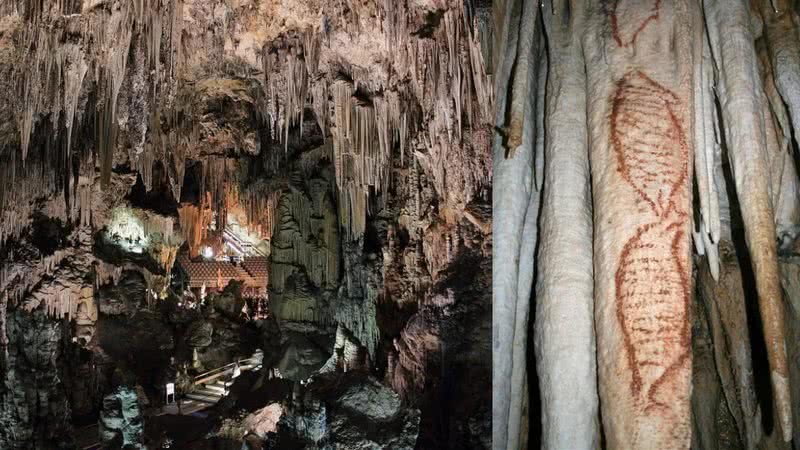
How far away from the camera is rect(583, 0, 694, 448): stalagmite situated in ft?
4.46

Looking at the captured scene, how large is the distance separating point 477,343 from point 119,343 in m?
8.99

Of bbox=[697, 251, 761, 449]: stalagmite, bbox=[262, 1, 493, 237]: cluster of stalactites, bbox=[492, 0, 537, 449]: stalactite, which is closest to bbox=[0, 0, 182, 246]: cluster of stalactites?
bbox=[262, 1, 493, 237]: cluster of stalactites

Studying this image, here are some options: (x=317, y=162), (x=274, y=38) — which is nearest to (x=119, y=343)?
(x=317, y=162)

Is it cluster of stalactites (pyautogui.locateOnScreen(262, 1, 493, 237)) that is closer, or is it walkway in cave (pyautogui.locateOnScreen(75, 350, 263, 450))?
cluster of stalactites (pyautogui.locateOnScreen(262, 1, 493, 237))

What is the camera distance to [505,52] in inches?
73.4

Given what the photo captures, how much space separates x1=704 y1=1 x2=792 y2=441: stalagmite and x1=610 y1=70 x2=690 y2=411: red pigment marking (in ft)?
0.85

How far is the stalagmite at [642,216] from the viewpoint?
1.36m

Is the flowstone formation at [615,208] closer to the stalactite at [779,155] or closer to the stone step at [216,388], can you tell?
the stalactite at [779,155]

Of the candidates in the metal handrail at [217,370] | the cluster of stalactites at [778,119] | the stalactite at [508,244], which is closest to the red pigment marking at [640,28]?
the stalactite at [508,244]

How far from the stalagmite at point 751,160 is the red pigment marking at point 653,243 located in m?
0.26

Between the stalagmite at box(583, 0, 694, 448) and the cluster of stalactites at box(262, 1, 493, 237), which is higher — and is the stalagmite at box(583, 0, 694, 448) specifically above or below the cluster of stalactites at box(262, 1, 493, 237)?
below

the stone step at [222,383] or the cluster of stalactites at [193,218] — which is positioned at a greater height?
the cluster of stalactites at [193,218]

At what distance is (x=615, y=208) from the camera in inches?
58.2

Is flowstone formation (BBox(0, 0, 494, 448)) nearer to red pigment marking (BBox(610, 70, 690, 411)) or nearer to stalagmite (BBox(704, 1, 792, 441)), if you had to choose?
stalagmite (BBox(704, 1, 792, 441))
